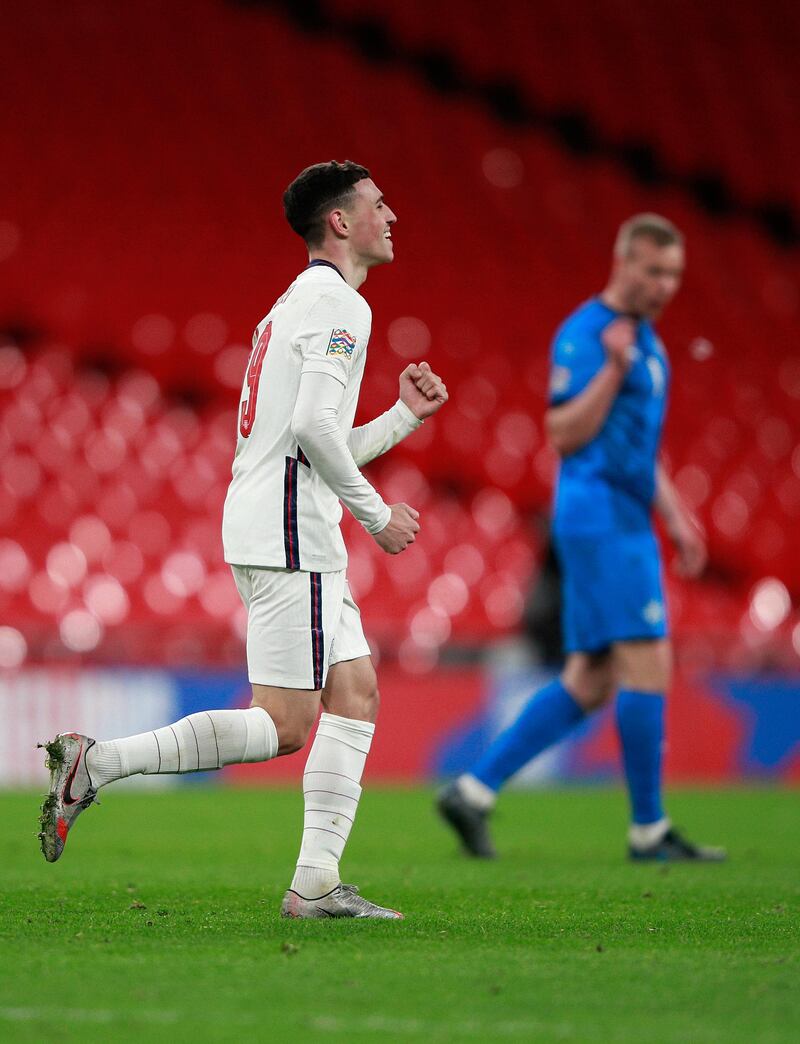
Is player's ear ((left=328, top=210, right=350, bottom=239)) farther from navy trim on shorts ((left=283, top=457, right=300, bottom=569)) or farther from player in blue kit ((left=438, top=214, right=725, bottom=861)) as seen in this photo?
player in blue kit ((left=438, top=214, right=725, bottom=861))

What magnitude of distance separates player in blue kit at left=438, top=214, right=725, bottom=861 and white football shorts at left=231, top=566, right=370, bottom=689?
1798mm

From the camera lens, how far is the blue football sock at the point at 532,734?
4.73 metres

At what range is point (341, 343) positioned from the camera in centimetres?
300

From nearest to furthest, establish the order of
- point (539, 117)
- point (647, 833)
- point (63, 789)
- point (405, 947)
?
1. point (405, 947)
2. point (63, 789)
3. point (647, 833)
4. point (539, 117)

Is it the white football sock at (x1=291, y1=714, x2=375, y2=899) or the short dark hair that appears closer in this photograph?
the white football sock at (x1=291, y1=714, x2=375, y2=899)

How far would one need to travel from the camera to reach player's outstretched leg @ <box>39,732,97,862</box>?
2801 mm

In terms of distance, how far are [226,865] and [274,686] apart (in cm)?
147

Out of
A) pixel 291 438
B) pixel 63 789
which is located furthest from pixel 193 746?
pixel 291 438

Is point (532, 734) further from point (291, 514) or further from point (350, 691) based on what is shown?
point (291, 514)

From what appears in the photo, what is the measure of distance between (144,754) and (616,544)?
2153mm

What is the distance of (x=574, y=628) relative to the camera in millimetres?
4781

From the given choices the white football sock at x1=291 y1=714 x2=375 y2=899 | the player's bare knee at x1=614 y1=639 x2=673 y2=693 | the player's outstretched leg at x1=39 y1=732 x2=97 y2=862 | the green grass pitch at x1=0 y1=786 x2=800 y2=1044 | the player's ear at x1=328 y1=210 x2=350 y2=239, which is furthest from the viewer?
the player's bare knee at x1=614 y1=639 x2=673 y2=693

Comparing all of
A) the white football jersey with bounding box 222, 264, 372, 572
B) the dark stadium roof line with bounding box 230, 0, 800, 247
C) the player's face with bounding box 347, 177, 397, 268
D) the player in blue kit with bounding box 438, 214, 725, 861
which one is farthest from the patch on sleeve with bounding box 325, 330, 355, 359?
the dark stadium roof line with bounding box 230, 0, 800, 247

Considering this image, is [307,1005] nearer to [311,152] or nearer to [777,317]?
[311,152]
